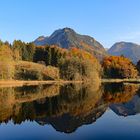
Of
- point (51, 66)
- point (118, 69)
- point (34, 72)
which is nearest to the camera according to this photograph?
point (34, 72)

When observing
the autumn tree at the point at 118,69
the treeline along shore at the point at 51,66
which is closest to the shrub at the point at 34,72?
the treeline along shore at the point at 51,66

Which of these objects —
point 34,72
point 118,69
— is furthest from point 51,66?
point 118,69

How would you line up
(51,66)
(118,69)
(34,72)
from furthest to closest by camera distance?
1. (118,69)
2. (51,66)
3. (34,72)

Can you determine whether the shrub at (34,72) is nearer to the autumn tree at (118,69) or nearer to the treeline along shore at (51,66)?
the treeline along shore at (51,66)

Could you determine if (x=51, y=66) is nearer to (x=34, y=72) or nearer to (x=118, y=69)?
(x=34, y=72)

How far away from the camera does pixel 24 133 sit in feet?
92.9

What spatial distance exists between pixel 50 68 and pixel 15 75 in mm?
18663

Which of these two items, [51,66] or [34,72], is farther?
[51,66]

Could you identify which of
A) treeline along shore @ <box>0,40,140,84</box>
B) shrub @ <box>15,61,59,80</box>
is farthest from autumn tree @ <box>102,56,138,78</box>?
shrub @ <box>15,61,59,80</box>

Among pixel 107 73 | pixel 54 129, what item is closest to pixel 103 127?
pixel 54 129

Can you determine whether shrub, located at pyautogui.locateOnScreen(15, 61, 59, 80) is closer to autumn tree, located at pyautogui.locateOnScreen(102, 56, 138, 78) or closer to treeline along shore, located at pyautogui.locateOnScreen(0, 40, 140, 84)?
treeline along shore, located at pyautogui.locateOnScreen(0, 40, 140, 84)

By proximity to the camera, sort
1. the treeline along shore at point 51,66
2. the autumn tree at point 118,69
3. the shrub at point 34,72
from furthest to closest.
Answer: the autumn tree at point 118,69 → the shrub at point 34,72 → the treeline along shore at point 51,66

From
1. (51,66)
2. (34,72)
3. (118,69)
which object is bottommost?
(34,72)

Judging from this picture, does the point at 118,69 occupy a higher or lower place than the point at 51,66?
lower
